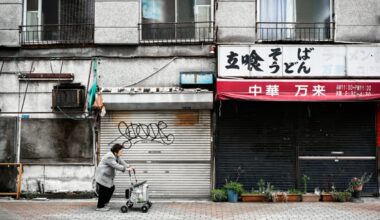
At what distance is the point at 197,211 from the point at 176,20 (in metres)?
5.70

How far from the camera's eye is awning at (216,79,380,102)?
13031mm

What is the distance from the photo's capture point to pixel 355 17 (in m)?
13.8

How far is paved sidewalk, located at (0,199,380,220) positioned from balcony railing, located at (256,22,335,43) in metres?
4.72

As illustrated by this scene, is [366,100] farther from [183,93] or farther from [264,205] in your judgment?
[183,93]

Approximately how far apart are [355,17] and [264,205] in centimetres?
586

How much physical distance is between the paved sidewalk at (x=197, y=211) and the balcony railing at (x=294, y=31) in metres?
4.72

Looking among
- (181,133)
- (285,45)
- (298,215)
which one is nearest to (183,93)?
(181,133)

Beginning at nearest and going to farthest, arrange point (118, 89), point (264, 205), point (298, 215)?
point (298, 215), point (264, 205), point (118, 89)

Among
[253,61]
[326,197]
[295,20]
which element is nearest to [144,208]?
[253,61]

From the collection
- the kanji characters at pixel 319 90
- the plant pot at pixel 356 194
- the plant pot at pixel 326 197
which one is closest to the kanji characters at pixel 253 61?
the kanji characters at pixel 319 90

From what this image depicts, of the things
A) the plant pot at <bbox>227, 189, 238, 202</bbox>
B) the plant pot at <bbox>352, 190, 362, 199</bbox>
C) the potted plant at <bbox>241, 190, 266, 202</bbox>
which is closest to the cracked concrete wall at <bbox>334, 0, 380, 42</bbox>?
the plant pot at <bbox>352, 190, 362, 199</bbox>

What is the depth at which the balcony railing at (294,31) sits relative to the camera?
14133 millimetres

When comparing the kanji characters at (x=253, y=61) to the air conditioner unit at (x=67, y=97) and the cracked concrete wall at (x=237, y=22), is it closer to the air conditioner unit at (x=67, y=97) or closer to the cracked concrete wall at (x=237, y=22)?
the cracked concrete wall at (x=237, y=22)

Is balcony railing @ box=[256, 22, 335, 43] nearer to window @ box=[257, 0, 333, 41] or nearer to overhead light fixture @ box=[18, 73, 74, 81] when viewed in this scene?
window @ box=[257, 0, 333, 41]
